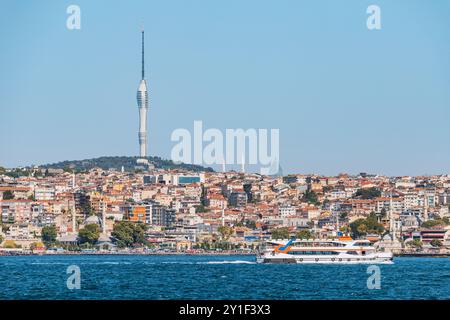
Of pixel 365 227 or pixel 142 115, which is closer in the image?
pixel 365 227

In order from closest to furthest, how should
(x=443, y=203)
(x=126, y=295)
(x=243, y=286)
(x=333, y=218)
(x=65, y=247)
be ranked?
(x=126, y=295) < (x=243, y=286) < (x=65, y=247) < (x=333, y=218) < (x=443, y=203)

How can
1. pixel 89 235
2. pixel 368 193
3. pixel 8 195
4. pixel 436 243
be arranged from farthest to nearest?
pixel 8 195, pixel 368 193, pixel 89 235, pixel 436 243

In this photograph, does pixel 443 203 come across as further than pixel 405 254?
Yes

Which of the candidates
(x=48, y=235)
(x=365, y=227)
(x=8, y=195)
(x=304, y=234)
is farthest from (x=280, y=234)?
(x=8, y=195)

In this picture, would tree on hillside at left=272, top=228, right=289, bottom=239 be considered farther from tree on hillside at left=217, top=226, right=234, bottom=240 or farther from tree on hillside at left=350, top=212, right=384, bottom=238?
tree on hillside at left=217, top=226, right=234, bottom=240

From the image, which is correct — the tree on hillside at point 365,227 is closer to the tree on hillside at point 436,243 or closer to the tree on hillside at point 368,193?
the tree on hillside at point 436,243

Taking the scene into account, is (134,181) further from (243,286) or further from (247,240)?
(243,286)

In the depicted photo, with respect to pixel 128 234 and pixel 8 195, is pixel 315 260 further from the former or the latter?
pixel 8 195
